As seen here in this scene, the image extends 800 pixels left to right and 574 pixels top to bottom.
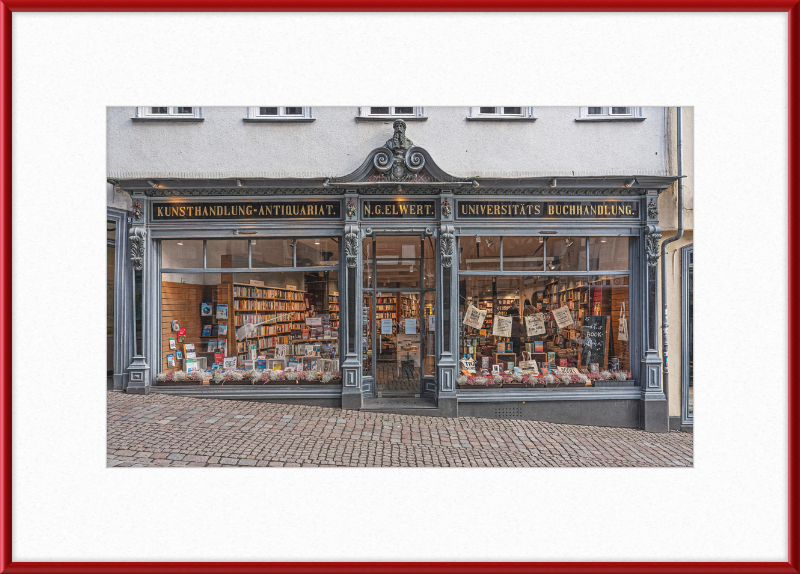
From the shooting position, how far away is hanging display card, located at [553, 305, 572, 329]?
7.20 m

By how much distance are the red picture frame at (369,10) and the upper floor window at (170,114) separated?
474 cm

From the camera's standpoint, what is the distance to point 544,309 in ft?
23.6

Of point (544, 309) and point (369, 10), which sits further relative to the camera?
point (544, 309)

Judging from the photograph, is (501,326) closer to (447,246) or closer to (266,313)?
(447,246)

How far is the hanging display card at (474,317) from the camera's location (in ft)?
23.4

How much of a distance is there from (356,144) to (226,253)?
317 cm

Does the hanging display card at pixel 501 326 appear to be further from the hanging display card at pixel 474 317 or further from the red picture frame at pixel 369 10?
the red picture frame at pixel 369 10

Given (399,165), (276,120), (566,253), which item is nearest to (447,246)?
(399,165)

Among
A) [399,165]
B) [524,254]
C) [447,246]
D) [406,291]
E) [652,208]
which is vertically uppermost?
[399,165]

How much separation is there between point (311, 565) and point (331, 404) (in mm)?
4565

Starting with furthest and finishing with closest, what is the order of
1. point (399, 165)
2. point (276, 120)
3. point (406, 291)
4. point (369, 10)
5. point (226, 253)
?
point (406, 291), point (226, 253), point (276, 120), point (399, 165), point (369, 10)

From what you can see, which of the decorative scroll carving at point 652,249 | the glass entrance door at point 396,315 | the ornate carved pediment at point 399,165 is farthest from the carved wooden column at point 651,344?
the glass entrance door at point 396,315

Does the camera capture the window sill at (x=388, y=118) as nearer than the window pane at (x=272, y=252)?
Yes

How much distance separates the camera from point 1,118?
8.51ft
